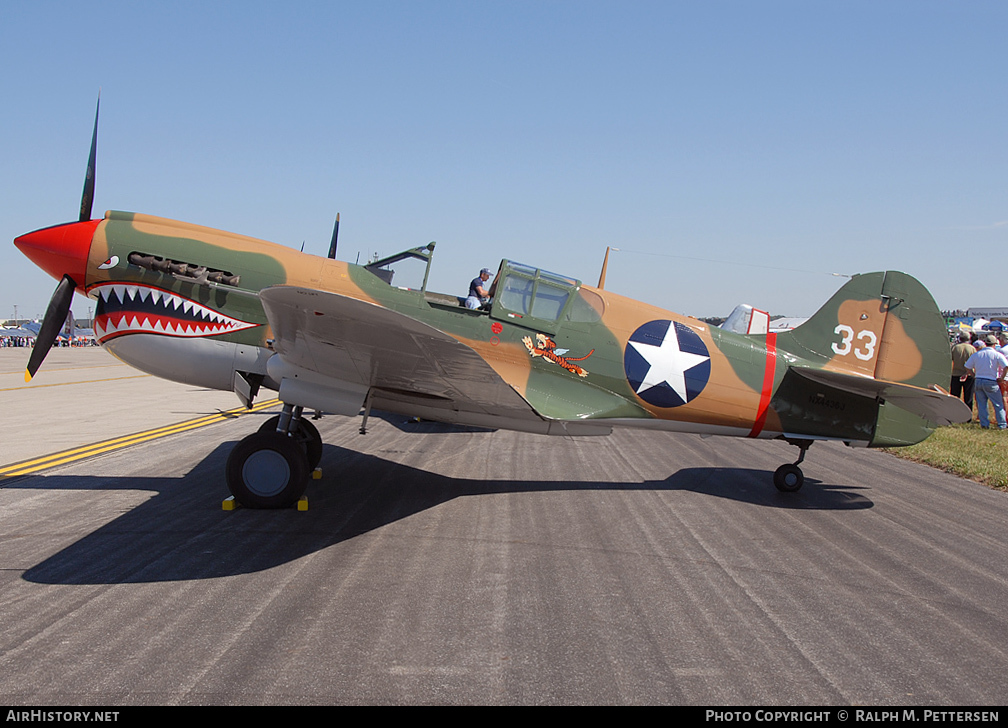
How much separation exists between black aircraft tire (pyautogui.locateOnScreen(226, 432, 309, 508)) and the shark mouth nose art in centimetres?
129

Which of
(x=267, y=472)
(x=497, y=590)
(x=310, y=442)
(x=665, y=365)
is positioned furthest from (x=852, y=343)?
(x=267, y=472)

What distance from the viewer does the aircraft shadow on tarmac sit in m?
4.57

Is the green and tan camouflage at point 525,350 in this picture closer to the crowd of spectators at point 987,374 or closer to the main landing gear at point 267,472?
the main landing gear at point 267,472

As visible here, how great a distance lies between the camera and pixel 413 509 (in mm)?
6273

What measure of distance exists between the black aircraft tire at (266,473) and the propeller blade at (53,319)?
7.75 ft

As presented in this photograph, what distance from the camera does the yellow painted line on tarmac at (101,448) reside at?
755cm

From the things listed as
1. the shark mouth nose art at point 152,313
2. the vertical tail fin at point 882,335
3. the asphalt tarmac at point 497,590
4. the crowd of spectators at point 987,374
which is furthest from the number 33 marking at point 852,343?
the crowd of spectators at point 987,374

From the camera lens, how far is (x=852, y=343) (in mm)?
7645

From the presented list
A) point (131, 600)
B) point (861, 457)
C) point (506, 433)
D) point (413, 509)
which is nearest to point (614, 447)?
point (506, 433)

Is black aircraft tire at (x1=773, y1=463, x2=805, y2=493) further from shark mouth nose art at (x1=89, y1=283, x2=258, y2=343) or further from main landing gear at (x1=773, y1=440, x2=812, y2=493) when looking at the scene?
shark mouth nose art at (x1=89, y1=283, x2=258, y2=343)

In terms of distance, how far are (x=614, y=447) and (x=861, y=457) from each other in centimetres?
390

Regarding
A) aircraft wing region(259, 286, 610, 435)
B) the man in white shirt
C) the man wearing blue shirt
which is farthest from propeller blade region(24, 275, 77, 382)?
the man in white shirt
